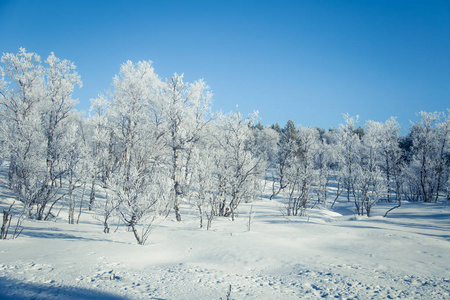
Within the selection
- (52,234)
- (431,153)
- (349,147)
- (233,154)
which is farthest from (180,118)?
(431,153)

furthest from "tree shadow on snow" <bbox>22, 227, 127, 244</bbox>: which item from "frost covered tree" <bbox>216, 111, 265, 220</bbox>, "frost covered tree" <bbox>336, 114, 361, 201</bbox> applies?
"frost covered tree" <bbox>336, 114, 361, 201</bbox>

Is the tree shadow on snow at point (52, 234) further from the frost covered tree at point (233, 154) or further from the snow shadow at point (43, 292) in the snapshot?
the frost covered tree at point (233, 154)

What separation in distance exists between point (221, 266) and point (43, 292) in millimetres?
4176

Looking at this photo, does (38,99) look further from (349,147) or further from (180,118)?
(349,147)

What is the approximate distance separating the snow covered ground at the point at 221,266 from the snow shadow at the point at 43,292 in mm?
18

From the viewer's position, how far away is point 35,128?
1578cm

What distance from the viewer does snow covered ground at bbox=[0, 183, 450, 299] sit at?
4809mm

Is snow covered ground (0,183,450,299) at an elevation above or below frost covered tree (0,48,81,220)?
below

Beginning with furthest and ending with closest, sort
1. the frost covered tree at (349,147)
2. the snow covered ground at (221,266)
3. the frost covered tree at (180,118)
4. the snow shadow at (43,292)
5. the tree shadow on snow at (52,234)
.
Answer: the frost covered tree at (349,147) → the frost covered tree at (180,118) → the tree shadow on snow at (52,234) → the snow covered ground at (221,266) → the snow shadow at (43,292)

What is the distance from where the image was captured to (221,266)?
6.55m

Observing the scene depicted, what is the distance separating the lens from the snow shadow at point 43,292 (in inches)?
172

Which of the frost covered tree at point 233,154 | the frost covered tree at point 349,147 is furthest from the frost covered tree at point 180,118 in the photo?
the frost covered tree at point 349,147

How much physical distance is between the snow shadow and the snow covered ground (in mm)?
18

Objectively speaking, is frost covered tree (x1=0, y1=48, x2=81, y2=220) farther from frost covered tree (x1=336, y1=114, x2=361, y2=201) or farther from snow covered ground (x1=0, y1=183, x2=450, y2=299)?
frost covered tree (x1=336, y1=114, x2=361, y2=201)
